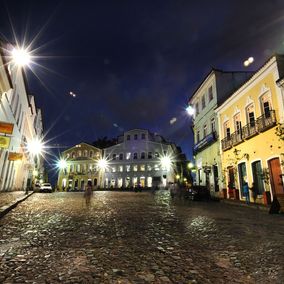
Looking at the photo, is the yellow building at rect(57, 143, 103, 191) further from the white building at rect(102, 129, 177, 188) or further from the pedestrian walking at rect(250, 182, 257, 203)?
the pedestrian walking at rect(250, 182, 257, 203)

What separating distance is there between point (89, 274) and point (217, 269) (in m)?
1.99

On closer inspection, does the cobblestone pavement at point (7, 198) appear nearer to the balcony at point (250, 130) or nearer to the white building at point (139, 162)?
the balcony at point (250, 130)

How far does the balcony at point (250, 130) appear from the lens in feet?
48.4

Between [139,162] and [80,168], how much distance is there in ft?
55.4

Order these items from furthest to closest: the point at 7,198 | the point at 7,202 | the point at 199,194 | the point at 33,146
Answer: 1. the point at 33,146
2. the point at 199,194
3. the point at 7,198
4. the point at 7,202

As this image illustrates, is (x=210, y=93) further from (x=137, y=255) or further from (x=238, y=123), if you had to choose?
(x=137, y=255)

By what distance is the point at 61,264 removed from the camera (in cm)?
362

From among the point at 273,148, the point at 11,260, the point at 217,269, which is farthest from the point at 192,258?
the point at 273,148

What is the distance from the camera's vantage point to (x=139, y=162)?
53.5m

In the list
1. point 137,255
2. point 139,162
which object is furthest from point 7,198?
point 139,162

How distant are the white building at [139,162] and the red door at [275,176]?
35891mm

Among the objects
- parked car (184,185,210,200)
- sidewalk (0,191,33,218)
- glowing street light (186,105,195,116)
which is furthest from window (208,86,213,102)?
sidewalk (0,191,33,218)

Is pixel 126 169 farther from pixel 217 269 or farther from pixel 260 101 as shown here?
pixel 217 269

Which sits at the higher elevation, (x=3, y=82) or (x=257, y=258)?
(x=3, y=82)
